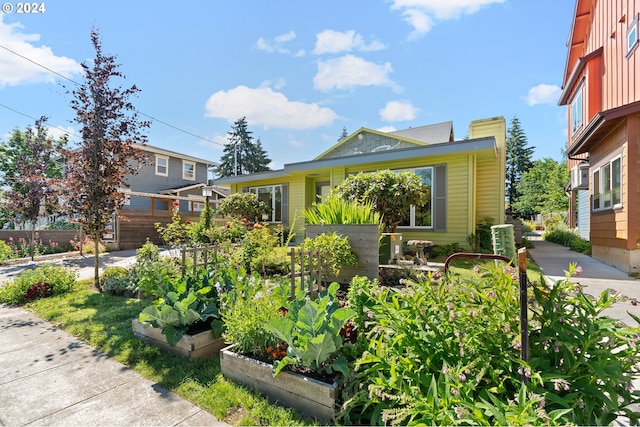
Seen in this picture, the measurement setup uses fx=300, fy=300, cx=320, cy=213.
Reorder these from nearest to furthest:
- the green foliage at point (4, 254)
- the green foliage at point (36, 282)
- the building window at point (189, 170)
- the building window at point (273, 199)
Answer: the green foliage at point (36, 282), the green foliage at point (4, 254), the building window at point (273, 199), the building window at point (189, 170)

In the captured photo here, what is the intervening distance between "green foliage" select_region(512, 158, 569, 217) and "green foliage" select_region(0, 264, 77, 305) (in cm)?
2603

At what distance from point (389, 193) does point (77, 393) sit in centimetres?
612

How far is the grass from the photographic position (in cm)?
195

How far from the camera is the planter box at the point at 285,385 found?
6.04 ft

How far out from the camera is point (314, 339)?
6.11 feet

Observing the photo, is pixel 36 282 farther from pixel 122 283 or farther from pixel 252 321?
pixel 252 321

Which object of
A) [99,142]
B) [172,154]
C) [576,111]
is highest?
[172,154]

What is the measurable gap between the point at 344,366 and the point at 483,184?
366 inches

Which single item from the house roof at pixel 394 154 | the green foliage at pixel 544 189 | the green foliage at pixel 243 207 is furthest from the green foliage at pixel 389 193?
the green foliage at pixel 544 189

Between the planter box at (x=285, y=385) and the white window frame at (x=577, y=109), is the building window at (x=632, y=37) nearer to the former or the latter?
the white window frame at (x=577, y=109)

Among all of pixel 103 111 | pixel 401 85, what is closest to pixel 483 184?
pixel 401 85

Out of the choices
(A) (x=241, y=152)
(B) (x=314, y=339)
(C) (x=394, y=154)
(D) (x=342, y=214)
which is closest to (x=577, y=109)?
(C) (x=394, y=154)

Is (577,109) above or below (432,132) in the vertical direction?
below

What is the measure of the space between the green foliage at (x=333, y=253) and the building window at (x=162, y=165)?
19.5 m
